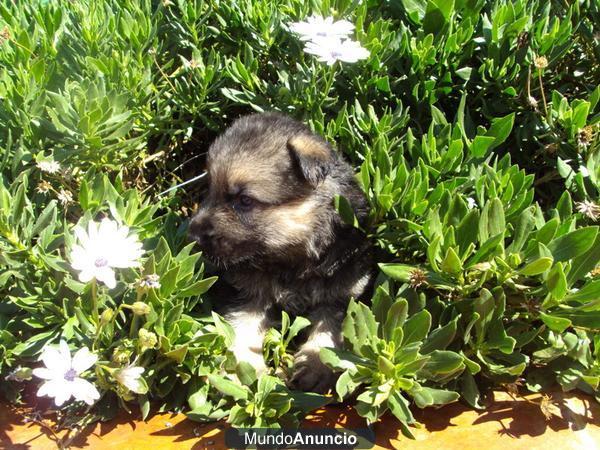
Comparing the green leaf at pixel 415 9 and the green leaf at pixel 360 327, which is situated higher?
the green leaf at pixel 415 9

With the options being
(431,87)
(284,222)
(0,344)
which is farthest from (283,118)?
(0,344)

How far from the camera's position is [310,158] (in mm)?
3357

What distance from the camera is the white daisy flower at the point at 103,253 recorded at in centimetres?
253

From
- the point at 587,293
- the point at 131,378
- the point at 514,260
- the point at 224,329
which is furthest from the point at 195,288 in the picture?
the point at 587,293

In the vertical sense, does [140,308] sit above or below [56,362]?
above

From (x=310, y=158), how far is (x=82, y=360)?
1398 millimetres

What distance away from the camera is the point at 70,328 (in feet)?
9.50

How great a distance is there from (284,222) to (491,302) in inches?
43.3

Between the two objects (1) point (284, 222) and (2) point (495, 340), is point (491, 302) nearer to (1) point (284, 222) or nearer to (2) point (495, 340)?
(2) point (495, 340)

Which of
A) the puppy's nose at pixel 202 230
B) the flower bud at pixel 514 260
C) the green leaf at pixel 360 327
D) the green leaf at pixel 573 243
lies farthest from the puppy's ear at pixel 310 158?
the green leaf at pixel 573 243

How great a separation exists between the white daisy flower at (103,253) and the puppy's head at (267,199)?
72cm

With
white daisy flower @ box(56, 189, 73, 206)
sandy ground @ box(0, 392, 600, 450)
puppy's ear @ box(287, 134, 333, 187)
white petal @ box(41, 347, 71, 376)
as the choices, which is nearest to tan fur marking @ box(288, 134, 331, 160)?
puppy's ear @ box(287, 134, 333, 187)

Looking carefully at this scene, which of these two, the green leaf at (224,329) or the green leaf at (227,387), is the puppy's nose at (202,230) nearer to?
the green leaf at (224,329)

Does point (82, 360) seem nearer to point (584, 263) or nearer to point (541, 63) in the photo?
point (584, 263)
